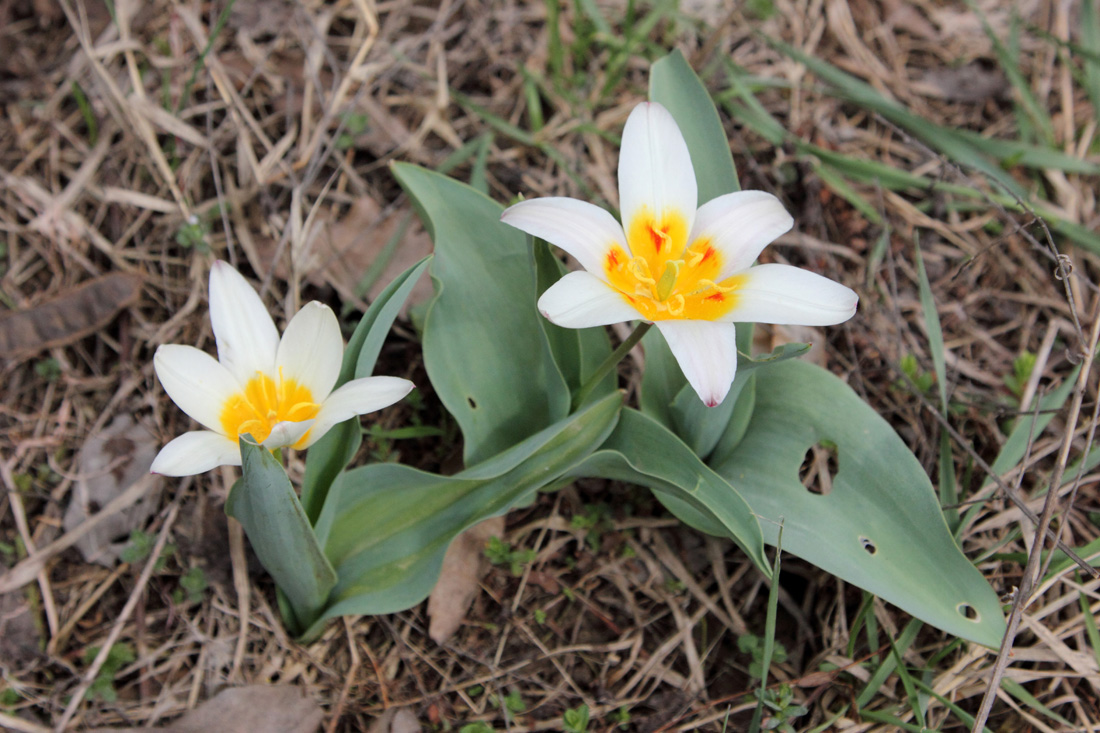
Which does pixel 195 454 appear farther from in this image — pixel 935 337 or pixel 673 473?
pixel 935 337

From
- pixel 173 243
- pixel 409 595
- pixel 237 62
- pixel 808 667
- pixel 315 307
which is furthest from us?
pixel 237 62

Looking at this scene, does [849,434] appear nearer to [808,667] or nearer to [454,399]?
[808,667]

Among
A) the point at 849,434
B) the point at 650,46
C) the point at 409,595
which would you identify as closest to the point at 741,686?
the point at 849,434

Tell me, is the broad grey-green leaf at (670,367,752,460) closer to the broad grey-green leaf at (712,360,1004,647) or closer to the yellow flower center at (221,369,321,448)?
the broad grey-green leaf at (712,360,1004,647)

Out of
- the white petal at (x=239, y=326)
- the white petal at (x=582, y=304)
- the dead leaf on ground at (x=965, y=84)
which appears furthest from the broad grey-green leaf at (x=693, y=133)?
the dead leaf on ground at (x=965, y=84)

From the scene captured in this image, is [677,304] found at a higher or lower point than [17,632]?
higher

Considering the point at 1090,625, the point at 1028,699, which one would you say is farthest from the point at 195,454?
the point at 1090,625

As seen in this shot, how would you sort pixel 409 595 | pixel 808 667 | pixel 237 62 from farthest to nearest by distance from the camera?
pixel 237 62, pixel 808 667, pixel 409 595
